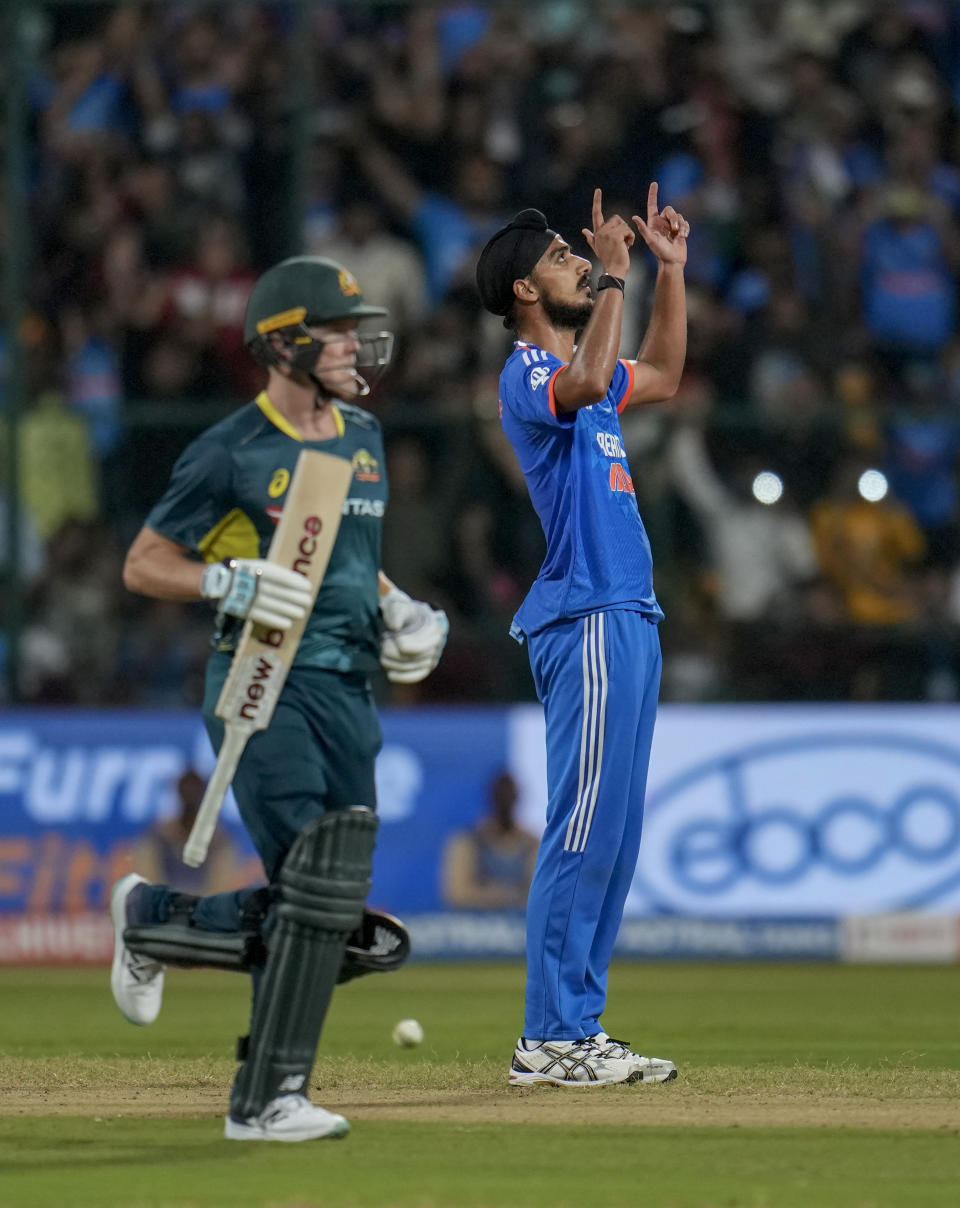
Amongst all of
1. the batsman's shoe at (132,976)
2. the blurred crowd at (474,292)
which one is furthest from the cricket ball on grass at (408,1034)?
the blurred crowd at (474,292)

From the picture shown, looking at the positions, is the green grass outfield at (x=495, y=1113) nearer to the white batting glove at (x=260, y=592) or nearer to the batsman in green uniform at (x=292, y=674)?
the batsman in green uniform at (x=292, y=674)

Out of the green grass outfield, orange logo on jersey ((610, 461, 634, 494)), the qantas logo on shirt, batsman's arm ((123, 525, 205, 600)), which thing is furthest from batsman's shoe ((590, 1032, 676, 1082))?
batsman's arm ((123, 525, 205, 600))

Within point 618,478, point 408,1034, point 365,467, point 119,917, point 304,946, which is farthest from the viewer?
point 408,1034

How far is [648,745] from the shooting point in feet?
22.6

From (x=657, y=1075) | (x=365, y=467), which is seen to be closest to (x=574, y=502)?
(x=365, y=467)

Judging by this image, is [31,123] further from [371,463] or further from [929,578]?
[371,463]

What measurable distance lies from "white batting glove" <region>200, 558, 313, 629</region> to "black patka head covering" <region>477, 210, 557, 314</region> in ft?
6.49

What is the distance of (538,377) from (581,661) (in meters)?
0.89

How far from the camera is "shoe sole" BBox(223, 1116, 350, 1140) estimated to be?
17.8 ft

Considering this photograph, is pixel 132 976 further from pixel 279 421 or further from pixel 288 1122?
pixel 279 421

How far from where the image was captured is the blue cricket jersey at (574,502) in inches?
267

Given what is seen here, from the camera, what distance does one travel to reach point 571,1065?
6656 mm

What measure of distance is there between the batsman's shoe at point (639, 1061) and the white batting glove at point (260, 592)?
2.06 m

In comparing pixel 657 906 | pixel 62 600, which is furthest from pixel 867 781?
pixel 62 600
